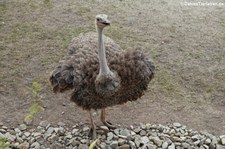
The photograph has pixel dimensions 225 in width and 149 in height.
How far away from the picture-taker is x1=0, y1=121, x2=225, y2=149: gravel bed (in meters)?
4.73

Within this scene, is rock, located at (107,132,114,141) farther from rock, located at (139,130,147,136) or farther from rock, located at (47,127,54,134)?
rock, located at (47,127,54,134)

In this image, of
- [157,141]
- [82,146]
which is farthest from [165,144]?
[82,146]

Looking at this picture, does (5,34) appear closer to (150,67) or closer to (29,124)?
(29,124)

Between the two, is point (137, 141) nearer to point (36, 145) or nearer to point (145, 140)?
point (145, 140)

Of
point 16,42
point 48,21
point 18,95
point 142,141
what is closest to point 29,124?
point 18,95

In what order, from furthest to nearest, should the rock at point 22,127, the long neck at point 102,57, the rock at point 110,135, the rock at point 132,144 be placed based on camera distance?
the rock at point 22,127, the rock at point 110,135, the rock at point 132,144, the long neck at point 102,57

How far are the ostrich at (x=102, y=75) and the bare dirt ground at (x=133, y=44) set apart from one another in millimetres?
784

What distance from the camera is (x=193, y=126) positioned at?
5184 mm

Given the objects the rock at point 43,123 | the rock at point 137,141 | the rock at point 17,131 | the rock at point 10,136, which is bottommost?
the rock at point 10,136

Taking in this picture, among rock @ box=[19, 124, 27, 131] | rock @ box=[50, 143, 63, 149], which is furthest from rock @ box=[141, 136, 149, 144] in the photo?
rock @ box=[19, 124, 27, 131]

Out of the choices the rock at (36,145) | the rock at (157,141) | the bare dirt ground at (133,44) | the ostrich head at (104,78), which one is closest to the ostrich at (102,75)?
the ostrich head at (104,78)

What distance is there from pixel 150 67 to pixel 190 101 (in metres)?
1.17

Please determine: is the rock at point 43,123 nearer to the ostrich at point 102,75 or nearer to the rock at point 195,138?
the ostrich at point 102,75

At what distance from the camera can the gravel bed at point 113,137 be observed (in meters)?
4.73
